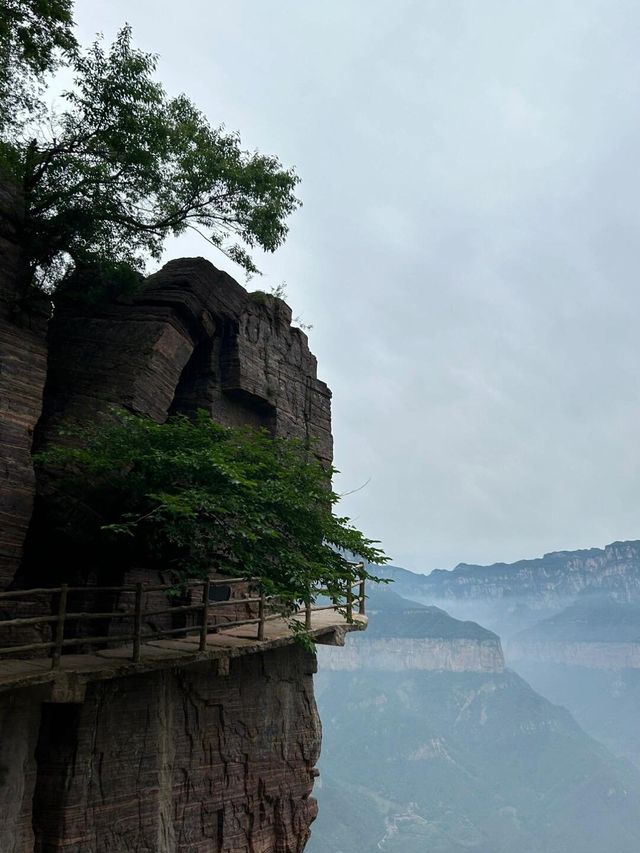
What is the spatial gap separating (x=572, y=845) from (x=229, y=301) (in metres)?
196

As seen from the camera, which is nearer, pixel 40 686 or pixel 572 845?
pixel 40 686

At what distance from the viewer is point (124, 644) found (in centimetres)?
1520

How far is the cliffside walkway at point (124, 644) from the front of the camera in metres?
10.9

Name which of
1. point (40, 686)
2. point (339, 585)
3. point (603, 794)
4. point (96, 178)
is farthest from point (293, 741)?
point (603, 794)

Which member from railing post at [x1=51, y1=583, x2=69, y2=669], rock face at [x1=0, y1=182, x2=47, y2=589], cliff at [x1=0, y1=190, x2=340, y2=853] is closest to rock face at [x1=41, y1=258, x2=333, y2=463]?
cliff at [x1=0, y1=190, x2=340, y2=853]

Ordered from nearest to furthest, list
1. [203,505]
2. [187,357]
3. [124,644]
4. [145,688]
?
1. [203,505]
2. [145,688]
3. [124,644]
4. [187,357]

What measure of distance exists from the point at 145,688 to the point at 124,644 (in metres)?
1.32

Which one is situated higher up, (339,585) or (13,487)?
(13,487)

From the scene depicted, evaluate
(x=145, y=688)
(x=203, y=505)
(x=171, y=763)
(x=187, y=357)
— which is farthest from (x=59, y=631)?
(x=187, y=357)

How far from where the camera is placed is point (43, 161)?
17625 millimetres

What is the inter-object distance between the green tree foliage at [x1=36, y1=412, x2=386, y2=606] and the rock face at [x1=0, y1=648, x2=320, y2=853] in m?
3.06

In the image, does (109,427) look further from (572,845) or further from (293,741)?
(572,845)

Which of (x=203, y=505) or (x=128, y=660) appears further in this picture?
(x=128, y=660)

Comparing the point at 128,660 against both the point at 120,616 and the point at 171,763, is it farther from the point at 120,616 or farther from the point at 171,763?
the point at 171,763
